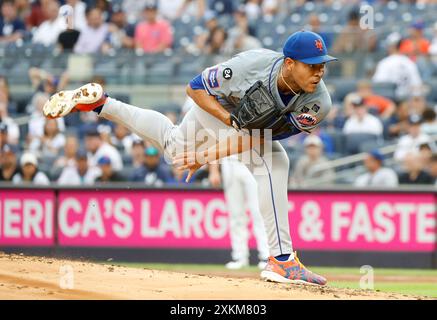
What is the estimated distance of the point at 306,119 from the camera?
7234mm

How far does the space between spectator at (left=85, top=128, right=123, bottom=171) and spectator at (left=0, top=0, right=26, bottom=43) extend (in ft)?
12.3

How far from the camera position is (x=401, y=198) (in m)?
12.5

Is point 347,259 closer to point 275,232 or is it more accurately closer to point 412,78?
point 412,78

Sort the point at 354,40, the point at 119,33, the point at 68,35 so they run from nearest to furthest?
1. the point at 354,40
2. the point at 68,35
3. the point at 119,33

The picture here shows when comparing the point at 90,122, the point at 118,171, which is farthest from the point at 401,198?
the point at 90,122

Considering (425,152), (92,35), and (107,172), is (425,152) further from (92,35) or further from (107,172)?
(92,35)

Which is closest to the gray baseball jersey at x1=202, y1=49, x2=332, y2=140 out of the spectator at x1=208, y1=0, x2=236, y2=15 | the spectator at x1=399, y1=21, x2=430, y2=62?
the spectator at x1=399, y1=21, x2=430, y2=62

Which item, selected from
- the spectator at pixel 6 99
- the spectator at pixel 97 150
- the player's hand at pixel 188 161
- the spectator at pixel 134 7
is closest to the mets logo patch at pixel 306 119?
the player's hand at pixel 188 161

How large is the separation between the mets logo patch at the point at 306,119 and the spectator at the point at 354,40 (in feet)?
25.1

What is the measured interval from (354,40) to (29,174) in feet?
16.3

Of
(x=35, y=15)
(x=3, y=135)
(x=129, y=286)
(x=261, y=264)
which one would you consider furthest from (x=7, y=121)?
(x=129, y=286)

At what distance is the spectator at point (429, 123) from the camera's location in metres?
13.6

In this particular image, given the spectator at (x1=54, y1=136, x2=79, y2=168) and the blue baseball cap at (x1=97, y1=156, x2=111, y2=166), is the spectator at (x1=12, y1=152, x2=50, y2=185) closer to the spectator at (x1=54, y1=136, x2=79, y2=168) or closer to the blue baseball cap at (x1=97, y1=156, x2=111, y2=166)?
the spectator at (x1=54, y1=136, x2=79, y2=168)
